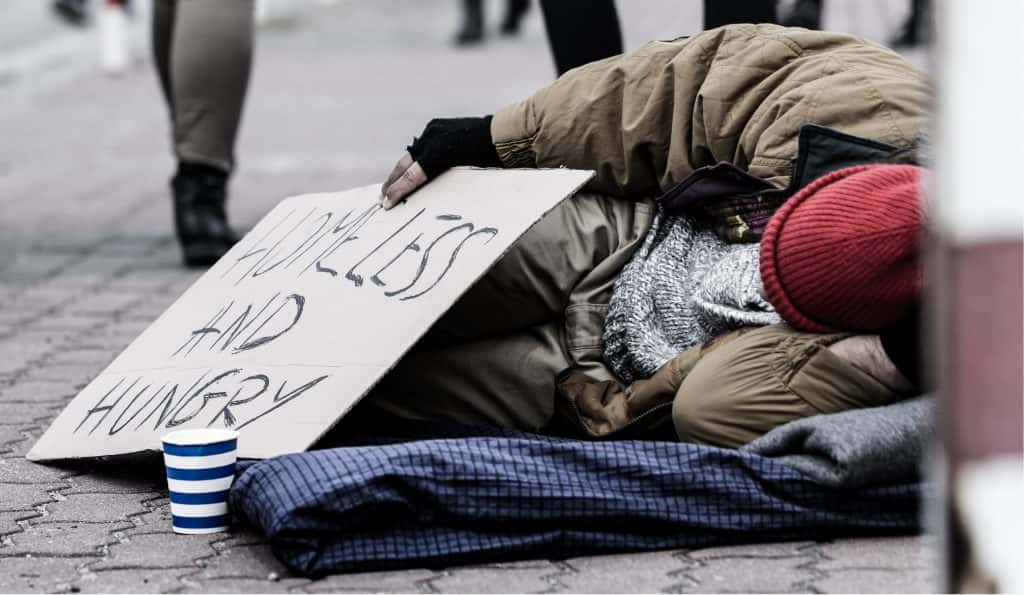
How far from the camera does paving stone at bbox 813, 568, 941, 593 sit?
1971 mm

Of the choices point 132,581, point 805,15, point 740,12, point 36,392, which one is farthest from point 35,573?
point 805,15

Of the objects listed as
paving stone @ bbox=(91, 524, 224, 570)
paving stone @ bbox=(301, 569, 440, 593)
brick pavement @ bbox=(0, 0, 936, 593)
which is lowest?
brick pavement @ bbox=(0, 0, 936, 593)

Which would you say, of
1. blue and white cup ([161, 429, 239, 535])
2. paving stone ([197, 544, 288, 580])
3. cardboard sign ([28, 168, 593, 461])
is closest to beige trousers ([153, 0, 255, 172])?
cardboard sign ([28, 168, 593, 461])

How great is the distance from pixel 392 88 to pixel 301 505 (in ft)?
22.9

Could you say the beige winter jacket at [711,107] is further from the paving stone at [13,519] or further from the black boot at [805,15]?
the black boot at [805,15]

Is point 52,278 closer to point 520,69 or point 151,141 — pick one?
point 151,141

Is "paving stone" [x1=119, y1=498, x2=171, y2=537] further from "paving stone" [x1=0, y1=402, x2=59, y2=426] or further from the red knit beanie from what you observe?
the red knit beanie

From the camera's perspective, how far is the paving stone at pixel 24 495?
243 centimetres

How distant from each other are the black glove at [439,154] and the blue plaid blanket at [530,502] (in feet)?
2.05

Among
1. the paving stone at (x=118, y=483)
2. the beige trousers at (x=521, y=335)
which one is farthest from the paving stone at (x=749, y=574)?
the paving stone at (x=118, y=483)

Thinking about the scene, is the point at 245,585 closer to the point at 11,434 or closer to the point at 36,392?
the point at 11,434

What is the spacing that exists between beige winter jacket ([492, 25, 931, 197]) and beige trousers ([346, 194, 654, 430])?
112 mm

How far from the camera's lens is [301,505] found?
2037 mm

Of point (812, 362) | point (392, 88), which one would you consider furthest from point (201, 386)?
point (392, 88)
